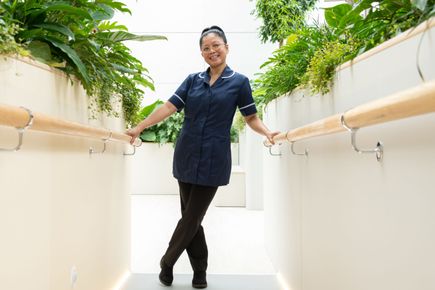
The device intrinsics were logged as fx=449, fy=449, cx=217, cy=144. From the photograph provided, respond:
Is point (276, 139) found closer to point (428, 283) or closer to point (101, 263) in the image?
point (101, 263)

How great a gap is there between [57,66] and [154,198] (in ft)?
18.6

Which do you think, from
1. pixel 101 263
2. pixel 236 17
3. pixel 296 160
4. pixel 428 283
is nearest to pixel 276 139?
pixel 296 160

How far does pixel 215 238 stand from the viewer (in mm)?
4012

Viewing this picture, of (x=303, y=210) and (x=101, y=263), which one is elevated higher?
(x=303, y=210)

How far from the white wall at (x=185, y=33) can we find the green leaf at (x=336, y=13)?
621 cm

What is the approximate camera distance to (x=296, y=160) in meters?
2.15

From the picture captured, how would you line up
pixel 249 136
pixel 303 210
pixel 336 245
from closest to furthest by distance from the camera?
pixel 336 245 < pixel 303 210 < pixel 249 136

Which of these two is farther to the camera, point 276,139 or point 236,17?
point 236,17

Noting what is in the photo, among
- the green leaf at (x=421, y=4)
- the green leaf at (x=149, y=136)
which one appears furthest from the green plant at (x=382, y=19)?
the green leaf at (x=149, y=136)

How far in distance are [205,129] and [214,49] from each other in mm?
417

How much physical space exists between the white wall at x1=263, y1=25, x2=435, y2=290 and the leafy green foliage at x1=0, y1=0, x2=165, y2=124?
0.87 meters

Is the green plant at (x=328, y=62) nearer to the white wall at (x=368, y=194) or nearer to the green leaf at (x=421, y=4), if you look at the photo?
the white wall at (x=368, y=194)

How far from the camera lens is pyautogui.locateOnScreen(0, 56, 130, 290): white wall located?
1163mm

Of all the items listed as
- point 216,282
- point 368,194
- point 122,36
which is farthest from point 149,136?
point 368,194
